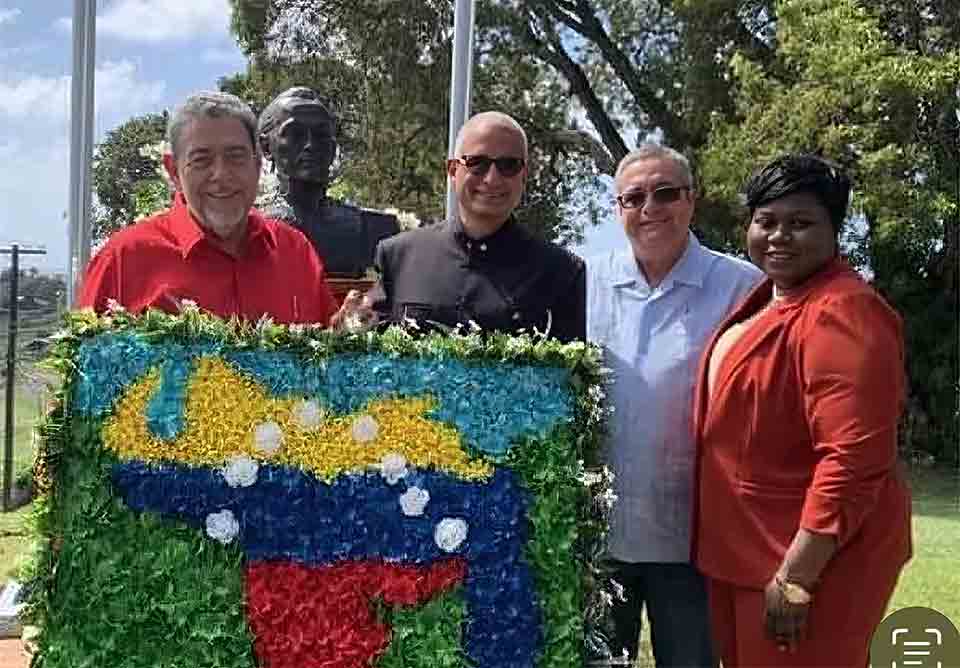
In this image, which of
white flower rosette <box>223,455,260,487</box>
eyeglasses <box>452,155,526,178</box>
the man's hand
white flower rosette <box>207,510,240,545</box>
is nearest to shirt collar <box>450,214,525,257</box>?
eyeglasses <box>452,155,526,178</box>

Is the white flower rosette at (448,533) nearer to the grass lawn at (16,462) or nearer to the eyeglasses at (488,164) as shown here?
the eyeglasses at (488,164)

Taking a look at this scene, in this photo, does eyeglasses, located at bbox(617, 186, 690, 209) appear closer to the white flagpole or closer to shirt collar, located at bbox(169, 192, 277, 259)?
shirt collar, located at bbox(169, 192, 277, 259)

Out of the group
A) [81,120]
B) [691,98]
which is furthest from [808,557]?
[691,98]

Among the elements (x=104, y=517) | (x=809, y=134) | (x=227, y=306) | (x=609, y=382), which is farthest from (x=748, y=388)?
(x=809, y=134)

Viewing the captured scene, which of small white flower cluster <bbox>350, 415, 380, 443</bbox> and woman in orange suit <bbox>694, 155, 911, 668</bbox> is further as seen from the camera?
small white flower cluster <bbox>350, 415, 380, 443</bbox>

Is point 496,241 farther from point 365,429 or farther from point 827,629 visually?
point 827,629

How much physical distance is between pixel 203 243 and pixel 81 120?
12.8ft

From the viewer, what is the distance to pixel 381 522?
2934mm

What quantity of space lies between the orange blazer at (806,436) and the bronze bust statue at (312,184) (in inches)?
70.4

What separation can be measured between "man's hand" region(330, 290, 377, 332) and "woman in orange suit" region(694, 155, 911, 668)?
922 mm

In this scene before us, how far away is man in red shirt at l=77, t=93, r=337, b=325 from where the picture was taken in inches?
A: 121

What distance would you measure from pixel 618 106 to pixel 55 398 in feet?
65.6

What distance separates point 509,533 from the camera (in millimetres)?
2953

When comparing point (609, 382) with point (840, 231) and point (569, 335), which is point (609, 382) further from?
point (840, 231)
